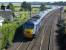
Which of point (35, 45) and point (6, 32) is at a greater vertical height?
point (6, 32)

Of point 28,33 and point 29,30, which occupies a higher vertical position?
point 29,30

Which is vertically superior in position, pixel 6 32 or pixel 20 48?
pixel 6 32

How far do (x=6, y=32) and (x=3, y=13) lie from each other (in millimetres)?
31741

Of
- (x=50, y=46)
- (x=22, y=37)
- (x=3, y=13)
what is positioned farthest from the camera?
(x=3, y=13)

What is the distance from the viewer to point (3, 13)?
185 feet

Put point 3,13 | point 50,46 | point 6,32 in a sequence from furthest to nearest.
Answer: point 3,13, point 50,46, point 6,32

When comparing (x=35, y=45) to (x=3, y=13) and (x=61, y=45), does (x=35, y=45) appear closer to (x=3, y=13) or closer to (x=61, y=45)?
(x=61, y=45)

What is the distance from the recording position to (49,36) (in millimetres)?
33344

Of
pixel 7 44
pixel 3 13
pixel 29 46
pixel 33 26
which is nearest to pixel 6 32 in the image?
pixel 7 44

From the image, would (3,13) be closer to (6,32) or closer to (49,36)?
(49,36)

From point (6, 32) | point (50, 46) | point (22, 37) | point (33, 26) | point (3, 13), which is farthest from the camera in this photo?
point (3, 13)

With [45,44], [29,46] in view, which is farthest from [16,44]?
[45,44]

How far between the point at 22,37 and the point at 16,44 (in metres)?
4.27

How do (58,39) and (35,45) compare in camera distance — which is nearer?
(35,45)
